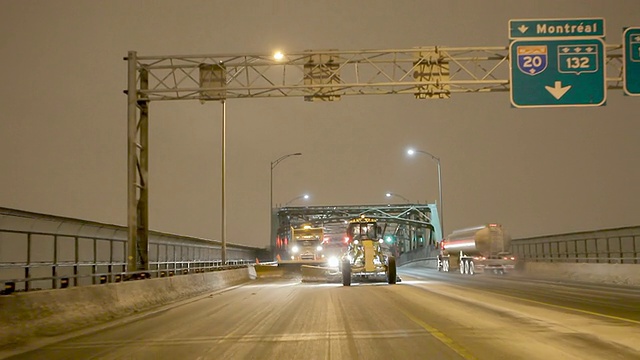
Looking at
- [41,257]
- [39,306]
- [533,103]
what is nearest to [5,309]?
[39,306]

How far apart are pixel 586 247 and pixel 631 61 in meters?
19.9

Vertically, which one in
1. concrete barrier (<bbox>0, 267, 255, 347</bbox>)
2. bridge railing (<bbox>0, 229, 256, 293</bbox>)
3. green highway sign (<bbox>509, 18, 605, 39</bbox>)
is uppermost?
green highway sign (<bbox>509, 18, 605, 39</bbox>)

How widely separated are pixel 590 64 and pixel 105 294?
678 inches

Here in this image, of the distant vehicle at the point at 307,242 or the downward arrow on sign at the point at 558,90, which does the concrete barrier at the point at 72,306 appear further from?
the distant vehicle at the point at 307,242

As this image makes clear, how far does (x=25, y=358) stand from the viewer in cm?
1274

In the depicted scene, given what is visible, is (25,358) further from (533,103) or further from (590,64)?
(590,64)

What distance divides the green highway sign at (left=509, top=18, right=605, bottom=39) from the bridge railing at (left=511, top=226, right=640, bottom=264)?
40.7 feet

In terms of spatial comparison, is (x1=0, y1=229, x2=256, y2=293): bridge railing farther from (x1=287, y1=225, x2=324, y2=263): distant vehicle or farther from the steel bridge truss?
the steel bridge truss

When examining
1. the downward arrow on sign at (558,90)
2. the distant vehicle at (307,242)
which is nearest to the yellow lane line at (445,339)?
the downward arrow on sign at (558,90)

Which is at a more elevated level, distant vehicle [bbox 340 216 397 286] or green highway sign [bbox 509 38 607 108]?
green highway sign [bbox 509 38 607 108]

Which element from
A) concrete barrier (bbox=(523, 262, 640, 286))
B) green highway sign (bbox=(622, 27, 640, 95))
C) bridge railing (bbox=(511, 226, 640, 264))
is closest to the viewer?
green highway sign (bbox=(622, 27, 640, 95))

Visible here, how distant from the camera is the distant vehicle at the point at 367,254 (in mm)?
36406

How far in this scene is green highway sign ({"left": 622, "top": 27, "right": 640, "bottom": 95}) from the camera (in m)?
25.5

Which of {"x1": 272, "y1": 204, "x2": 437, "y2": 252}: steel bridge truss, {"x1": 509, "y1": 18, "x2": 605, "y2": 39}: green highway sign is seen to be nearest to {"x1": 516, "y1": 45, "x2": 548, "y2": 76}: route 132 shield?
{"x1": 509, "y1": 18, "x2": 605, "y2": 39}: green highway sign
